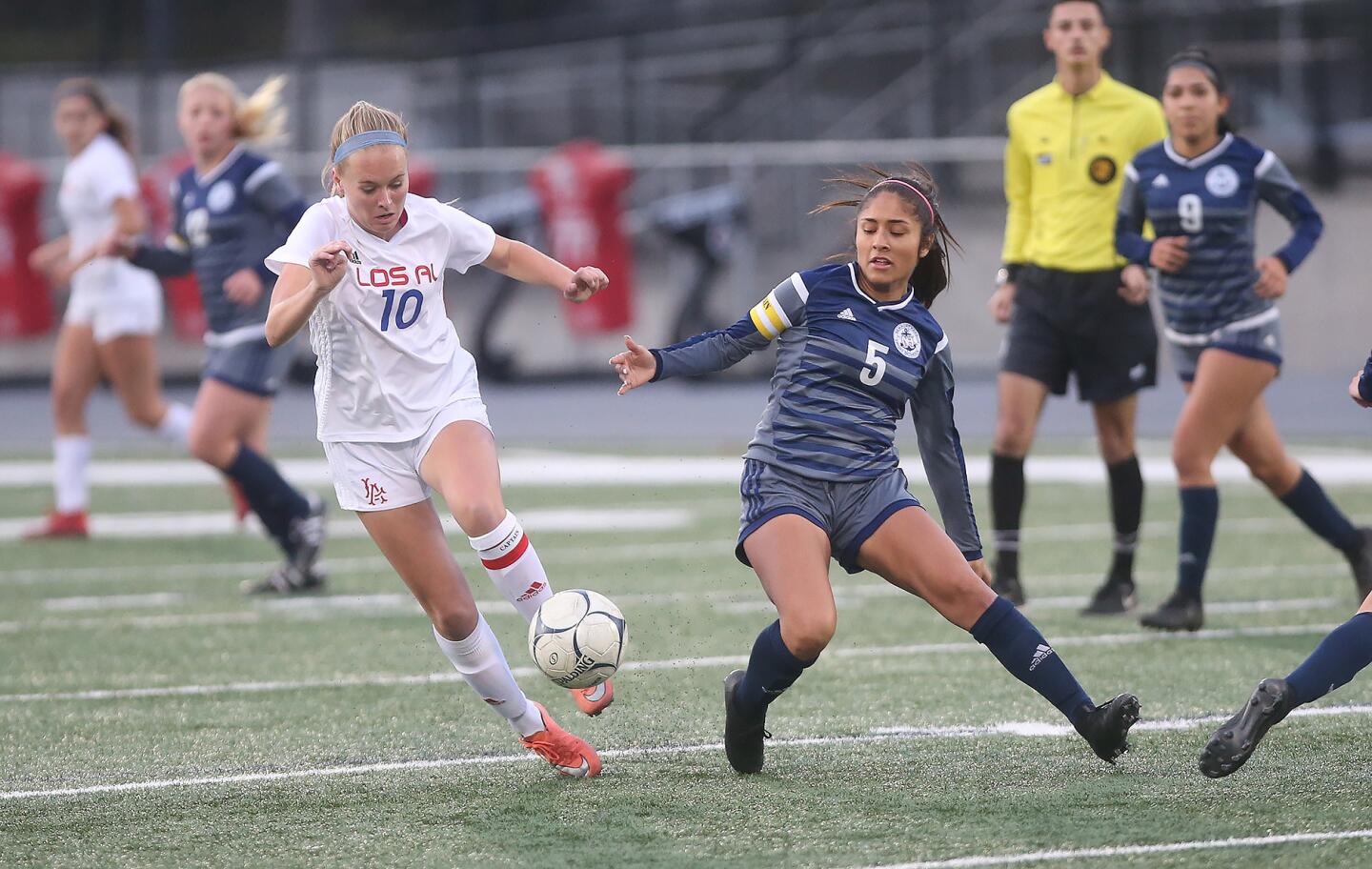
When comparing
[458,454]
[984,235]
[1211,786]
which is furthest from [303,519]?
[984,235]

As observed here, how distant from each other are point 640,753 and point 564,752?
0.37m

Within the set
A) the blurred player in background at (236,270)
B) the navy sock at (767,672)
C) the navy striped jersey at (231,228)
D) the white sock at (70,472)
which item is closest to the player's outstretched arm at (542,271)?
the navy sock at (767,672)

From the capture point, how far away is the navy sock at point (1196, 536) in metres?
7.07

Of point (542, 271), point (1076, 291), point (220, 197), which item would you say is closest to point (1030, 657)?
point (542, 271)

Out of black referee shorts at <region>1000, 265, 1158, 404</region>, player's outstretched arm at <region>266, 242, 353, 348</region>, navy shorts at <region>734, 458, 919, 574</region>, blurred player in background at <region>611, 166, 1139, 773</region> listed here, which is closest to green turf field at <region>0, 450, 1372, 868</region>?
blurred player in background at <region>611, 166, 1139, 773</region>

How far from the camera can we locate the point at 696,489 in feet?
39.3

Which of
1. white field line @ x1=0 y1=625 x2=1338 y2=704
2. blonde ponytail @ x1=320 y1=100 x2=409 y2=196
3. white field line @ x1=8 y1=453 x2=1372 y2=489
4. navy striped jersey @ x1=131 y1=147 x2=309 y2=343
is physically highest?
blonde ponytail @ x1=320 y1=100 x2=409 y2=196

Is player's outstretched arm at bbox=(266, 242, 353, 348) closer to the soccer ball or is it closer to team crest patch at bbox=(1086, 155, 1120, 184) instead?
the soccer ball

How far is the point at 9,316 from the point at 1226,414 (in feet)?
49.1

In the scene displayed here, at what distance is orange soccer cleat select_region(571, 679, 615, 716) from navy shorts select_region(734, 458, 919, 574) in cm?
60

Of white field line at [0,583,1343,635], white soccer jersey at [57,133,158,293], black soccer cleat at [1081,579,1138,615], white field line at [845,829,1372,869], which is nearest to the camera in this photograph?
white field line at [845,829,1372,869]

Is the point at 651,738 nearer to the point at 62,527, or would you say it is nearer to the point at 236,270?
the point at 236,270

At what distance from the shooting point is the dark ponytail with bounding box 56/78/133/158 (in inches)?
407

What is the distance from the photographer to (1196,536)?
23.2 feet
